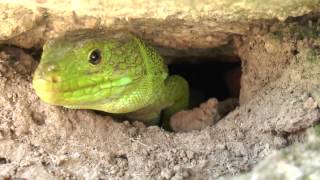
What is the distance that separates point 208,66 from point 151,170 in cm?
212

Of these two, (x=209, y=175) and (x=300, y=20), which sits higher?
(x=300, y=20)

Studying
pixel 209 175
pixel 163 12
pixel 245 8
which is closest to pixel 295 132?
pixel 209 175

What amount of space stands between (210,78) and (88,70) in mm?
2119

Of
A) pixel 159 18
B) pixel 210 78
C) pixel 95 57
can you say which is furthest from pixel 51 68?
pixel 210 78

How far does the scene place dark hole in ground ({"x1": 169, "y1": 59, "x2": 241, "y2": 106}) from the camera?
425cm

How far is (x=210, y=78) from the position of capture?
15.4 ft

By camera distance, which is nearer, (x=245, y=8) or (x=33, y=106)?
(x=245, y=8)

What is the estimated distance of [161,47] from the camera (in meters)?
3.46

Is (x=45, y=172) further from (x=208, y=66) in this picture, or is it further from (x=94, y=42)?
(x=208, y=66)

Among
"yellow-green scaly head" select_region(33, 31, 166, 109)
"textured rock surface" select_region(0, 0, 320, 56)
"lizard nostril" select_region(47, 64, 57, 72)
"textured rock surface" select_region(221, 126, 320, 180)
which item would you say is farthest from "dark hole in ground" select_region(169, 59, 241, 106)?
"textured rock surface" select_region(221, 126, 320, 180)

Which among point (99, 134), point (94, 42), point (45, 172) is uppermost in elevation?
point (94, 42)

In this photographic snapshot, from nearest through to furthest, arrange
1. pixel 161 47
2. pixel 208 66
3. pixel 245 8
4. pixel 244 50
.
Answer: pixel 245 8
pixel 244 50
pixel 161 47
pixel 208 66

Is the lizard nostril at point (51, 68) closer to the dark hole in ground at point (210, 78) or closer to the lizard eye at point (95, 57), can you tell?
the lizard eye at point (95, 57)

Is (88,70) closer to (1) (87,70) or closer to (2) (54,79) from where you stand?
(1) (87,70)
